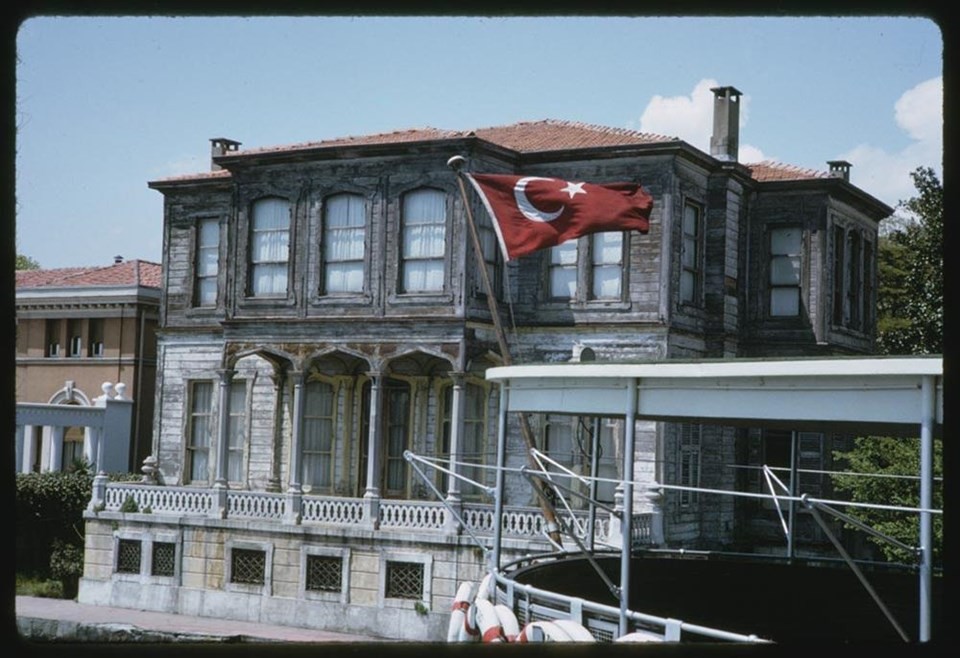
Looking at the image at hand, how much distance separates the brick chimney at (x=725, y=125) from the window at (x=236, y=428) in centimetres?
1240

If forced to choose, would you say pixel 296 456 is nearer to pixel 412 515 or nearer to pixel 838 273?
pixel 412 515

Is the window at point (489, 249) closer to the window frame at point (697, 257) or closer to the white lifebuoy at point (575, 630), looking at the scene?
the window frame at point (697, 257)

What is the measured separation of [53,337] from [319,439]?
37.4ft

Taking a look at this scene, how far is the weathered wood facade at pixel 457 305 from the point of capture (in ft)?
89.8

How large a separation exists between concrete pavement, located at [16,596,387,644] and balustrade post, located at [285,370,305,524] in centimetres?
240

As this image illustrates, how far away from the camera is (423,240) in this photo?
27.9m

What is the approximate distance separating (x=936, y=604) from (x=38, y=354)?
93.5 ft

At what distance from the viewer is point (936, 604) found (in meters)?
15.0

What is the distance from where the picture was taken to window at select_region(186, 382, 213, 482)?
31609 millimetres

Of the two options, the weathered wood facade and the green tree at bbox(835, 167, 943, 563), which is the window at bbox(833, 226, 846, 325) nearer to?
the weathered wood facade

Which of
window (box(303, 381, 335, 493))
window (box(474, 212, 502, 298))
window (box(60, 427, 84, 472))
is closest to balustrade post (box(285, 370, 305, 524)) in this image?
window (box(303, 381, 335, 493))

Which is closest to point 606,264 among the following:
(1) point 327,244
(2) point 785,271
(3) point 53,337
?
(2) point 785,271

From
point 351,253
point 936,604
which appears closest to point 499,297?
point 351,253

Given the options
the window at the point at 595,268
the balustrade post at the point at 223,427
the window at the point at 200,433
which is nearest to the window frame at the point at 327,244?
the balustrade post at the point at 223,427
